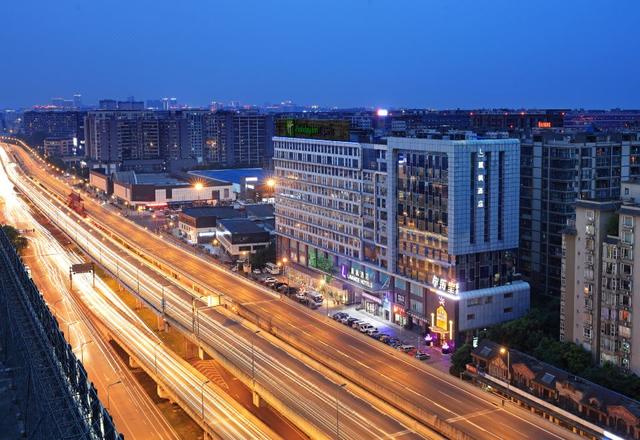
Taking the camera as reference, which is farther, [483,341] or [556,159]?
[556,159]

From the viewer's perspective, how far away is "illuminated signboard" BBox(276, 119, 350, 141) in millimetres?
54219

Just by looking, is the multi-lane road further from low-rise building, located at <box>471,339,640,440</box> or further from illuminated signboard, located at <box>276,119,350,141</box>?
illuminated signboard, located at <box>276,119,350,141</box>

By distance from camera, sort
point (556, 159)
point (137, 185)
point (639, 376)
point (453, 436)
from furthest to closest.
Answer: point (137, 185) < point (556, 159) < point (639, 376) < point (453, 436)

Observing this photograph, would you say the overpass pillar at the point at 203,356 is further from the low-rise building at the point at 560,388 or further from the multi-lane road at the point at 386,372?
the low-rise building at the point at 560,388

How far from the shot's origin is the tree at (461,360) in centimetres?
3828

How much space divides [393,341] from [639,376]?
13969 millimetres

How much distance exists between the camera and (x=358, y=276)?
5231cm

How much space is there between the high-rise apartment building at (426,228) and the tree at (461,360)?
4353mm

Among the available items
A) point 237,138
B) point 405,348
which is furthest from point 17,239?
point 237,138

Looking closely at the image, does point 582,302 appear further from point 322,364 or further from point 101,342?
point 101,342

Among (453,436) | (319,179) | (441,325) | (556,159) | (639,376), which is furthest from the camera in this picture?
(319,179)

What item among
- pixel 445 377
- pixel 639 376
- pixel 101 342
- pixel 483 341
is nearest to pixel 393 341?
pixel 483 341

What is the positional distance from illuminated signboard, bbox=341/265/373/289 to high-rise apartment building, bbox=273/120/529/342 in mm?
67

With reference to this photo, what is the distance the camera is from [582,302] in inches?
1474
